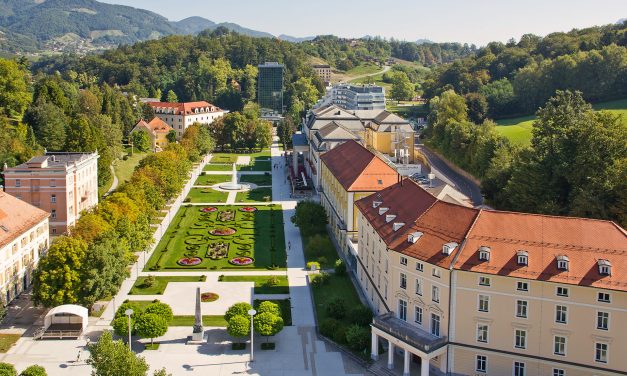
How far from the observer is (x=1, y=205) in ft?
167

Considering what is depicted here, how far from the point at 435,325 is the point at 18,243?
31547 millimetres

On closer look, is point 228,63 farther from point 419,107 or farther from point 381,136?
point 381,136

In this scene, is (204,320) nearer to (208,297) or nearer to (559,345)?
(208,297)

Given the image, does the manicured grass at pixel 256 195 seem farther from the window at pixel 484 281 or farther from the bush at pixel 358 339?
the window at pixel 484 281

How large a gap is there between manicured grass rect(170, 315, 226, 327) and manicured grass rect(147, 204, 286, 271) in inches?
430

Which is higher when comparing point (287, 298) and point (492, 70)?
point (492, 70)

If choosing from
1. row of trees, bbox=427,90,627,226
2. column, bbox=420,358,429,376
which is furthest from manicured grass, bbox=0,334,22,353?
row of trees, bbox=427,90,627,226

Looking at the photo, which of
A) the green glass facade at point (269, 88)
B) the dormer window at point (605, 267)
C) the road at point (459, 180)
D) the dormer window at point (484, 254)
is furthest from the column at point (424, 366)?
the green glass facade at point (269, 88)

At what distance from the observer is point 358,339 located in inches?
1598

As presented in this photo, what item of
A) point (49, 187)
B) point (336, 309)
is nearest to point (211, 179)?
point (49, 187)

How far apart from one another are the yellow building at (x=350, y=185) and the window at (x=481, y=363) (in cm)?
2032

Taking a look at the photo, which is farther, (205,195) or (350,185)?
(205,195)

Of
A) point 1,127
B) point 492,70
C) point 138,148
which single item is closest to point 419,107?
point 492,70

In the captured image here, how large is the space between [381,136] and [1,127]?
50.0m
